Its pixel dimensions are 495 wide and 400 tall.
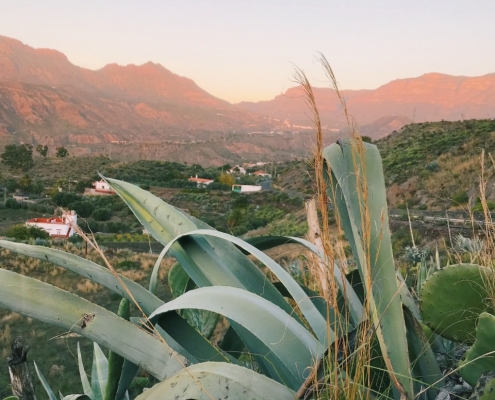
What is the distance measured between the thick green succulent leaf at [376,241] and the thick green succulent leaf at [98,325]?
550 millimetres

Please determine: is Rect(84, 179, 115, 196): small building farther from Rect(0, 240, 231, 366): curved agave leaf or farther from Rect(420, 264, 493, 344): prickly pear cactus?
Rect(420, 264, 493, 344): prickly pear cactus

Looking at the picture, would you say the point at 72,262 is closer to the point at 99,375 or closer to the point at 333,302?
the point at 333,302

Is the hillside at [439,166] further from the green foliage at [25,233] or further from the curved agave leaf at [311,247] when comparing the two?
the green foliage at [25,233]

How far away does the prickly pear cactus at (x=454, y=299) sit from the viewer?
153 centimetres

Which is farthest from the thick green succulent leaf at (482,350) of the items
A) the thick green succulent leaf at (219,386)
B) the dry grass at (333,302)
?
the thick green succulent leaf at (219,386)

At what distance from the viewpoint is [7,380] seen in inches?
262

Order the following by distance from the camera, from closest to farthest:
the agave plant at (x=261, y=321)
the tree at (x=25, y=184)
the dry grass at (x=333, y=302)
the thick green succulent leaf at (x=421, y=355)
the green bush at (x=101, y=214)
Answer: the dry grass at (x=333, y=302), the agave plant at (x=261, y=321), the thick green succulent leaf at (x=421, y=355), the green bush at (x=101, y=214), the tree at (x=25, y=184)

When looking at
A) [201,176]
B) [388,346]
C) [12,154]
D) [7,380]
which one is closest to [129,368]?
[388,346]

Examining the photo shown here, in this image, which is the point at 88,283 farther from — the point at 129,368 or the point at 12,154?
the point at 12,154

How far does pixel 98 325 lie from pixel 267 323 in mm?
458

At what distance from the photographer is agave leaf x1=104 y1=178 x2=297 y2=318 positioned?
1572 millimetres

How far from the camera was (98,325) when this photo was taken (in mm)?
1299

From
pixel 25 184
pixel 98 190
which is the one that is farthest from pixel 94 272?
pixel 98 190

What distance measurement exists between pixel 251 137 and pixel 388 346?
148 metres
